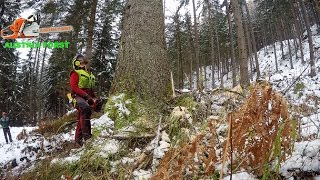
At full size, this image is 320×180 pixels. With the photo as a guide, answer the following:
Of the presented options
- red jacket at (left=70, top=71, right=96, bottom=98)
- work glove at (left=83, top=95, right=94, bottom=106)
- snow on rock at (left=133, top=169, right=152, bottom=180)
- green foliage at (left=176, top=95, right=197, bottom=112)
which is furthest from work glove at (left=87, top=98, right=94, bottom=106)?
snow on rock at (left=133, top=169, right=152, bottom=180)

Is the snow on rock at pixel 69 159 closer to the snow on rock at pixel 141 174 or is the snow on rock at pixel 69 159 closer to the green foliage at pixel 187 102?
the snow on rock at pixel 141 174

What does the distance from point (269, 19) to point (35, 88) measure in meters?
33.0

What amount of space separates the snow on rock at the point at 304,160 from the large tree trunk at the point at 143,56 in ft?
7.92

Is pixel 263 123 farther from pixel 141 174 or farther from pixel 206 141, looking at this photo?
pixel 141 174

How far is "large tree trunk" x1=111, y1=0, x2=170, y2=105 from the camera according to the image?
4355 mm

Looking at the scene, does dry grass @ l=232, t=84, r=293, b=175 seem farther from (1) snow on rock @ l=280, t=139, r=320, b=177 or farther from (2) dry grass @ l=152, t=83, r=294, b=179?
(1) snow on rock @ l=280, t=139, r=320, b=177

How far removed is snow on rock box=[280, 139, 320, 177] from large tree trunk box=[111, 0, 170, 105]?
95.1 inches

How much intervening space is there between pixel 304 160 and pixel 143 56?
9.45ft

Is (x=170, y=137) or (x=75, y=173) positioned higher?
(x=170, y=137)

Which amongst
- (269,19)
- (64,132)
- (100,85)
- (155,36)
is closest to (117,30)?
(100,85)

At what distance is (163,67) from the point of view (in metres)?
4.57

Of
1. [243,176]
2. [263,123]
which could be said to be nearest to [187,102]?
[243,176]

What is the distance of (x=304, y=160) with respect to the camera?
1.94 meters

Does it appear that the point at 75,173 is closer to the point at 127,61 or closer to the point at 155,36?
the point at 127,61
